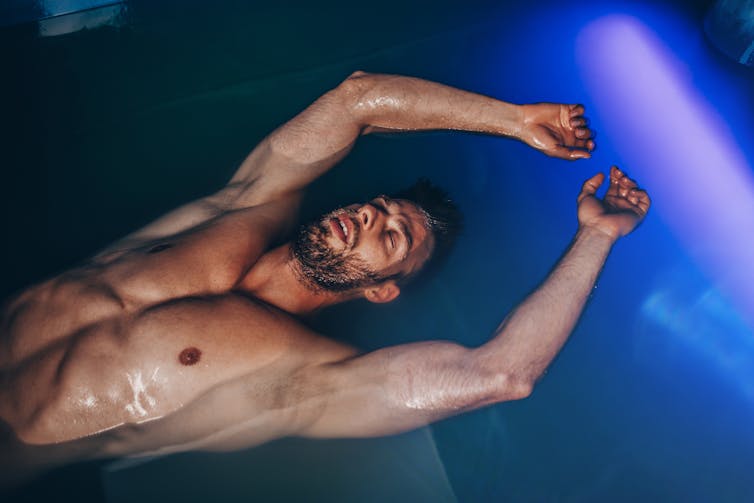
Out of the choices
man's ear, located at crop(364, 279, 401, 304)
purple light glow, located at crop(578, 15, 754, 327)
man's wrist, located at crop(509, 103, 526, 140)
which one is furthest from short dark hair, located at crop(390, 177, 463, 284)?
purple light glow, located at crop(578, 15, 754, 327)

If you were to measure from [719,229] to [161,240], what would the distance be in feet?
7.71

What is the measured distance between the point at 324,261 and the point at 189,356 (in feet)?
1.74

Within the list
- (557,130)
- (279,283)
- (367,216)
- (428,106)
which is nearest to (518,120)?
(557,130)

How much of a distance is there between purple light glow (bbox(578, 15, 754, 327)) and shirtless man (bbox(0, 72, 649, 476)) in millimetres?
622

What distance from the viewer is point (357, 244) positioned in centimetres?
180

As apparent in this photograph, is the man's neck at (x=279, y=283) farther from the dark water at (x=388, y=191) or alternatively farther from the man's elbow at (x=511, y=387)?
the man's elbow at (x=511, y=387)

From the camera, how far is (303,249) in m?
1.82

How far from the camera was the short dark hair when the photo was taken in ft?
6.76

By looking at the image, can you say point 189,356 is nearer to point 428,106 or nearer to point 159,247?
point 159,247

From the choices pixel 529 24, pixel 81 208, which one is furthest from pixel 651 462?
pixel 81 208

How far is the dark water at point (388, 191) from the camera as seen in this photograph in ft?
6.24

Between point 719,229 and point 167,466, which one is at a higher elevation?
point 719,229

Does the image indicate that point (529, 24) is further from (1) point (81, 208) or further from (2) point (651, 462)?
(1) point (81, 208)

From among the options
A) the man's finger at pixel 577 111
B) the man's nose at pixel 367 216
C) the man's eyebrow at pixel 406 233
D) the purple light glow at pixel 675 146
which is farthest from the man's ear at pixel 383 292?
the purple light glow at pixel 675 146
